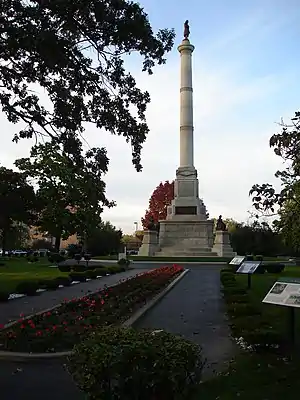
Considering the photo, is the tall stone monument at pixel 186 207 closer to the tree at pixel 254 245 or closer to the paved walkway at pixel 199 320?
the tree at pixel 254 245

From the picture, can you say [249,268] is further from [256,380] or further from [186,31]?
[186,31]

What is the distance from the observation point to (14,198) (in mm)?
52250

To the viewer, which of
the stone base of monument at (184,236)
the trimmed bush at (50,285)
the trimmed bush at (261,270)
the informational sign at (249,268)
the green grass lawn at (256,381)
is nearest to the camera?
the green grass lawn at (256,381)

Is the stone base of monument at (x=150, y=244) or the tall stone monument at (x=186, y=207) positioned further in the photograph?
the stone base of monument at (x=150, y=244)

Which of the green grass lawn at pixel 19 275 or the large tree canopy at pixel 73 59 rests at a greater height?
the large tree canopy at pixel 73 59

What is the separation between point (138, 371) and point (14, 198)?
50.7 m

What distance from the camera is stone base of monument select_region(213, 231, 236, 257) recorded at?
50325 millimetres

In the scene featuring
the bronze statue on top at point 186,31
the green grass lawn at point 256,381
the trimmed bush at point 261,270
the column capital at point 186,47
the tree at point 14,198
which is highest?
the bronze statue on top at point 186,31

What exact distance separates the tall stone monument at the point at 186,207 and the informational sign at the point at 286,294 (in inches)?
1613

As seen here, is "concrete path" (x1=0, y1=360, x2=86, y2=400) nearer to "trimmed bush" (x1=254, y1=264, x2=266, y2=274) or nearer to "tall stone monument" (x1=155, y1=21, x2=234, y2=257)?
"trimmed bush" (x1=254, y1=264, x2=266, y2=274)

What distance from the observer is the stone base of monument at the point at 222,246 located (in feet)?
165

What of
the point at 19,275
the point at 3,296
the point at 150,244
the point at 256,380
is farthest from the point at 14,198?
the point at 256,380

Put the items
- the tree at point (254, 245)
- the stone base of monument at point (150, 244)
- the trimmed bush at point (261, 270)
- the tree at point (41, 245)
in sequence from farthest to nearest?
the tree at point (41, 245) → the tree at point (254, 245) → the stone base of monument at point (150, 244) → the trimmed bush at point (261, 270)

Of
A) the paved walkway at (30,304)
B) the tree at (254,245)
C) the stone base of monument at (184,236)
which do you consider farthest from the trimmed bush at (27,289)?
the tree at (254,245)
